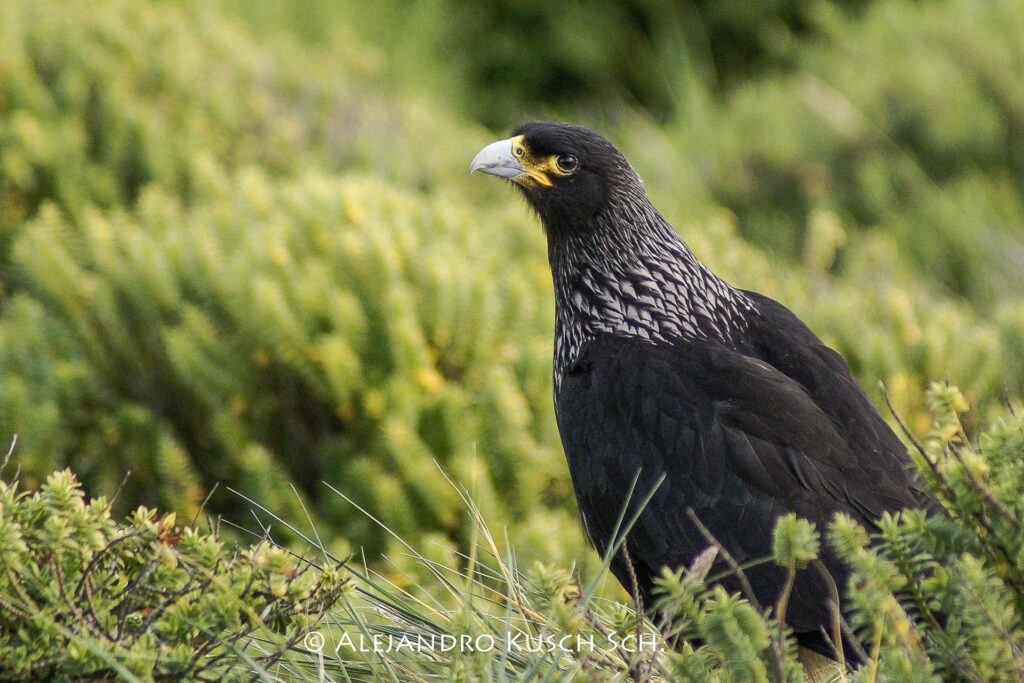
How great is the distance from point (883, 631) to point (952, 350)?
370 centimetres

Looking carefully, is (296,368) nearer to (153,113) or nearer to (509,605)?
(153,113)

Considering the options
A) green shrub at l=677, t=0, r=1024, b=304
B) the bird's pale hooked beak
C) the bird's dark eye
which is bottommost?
the bird's pale hooked beak

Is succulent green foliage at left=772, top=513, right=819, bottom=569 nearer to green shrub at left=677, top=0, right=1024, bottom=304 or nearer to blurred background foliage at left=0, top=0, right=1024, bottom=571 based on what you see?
blurred background foliage at left=0, top=0, right=1024, bottom=571

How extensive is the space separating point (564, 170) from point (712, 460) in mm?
1016

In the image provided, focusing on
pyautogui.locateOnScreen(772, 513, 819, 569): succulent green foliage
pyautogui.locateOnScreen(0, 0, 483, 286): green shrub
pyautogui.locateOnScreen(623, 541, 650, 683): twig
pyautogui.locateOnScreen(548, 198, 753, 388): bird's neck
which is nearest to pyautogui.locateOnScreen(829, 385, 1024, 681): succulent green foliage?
pyautogui.locateOnScreen(772, 513, 819, 569): succulent green foliage

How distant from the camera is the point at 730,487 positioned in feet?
9.93

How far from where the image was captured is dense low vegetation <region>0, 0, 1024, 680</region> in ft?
15.1

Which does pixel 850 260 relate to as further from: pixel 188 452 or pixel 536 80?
pixel 536 80

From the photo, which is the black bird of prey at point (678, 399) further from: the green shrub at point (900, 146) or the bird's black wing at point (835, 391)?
the green shrub at point (900, 146)

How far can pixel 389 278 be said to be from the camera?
5.07 meters

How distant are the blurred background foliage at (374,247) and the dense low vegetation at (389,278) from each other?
2cm

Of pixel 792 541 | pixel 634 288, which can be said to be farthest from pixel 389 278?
pixel 792 541

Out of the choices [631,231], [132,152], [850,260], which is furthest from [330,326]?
[850,260]

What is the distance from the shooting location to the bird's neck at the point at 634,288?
3420 millimetres
